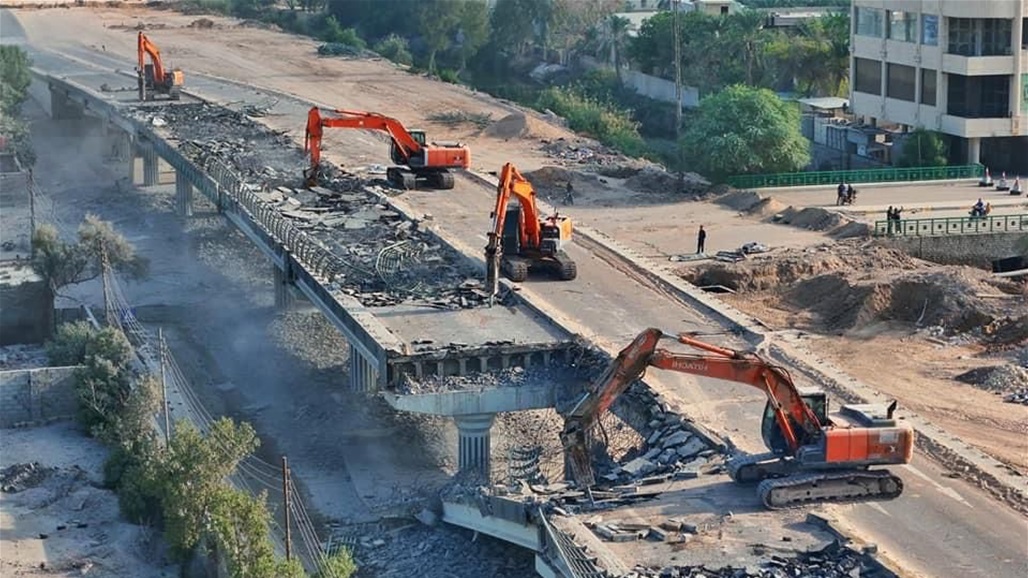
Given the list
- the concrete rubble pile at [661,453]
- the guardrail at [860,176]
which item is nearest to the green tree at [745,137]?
the guardrail at [860,176]

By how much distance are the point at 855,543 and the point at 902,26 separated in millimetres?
51278

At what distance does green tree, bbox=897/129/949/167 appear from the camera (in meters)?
76.2

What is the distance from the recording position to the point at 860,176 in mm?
74250

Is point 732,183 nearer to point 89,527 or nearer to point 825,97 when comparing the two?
point 825,97

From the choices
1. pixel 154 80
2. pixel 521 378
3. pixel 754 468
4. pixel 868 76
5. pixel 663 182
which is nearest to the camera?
pixel 754 468

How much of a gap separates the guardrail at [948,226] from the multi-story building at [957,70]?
11.9 m

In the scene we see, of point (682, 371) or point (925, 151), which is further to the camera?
point (925, 151)

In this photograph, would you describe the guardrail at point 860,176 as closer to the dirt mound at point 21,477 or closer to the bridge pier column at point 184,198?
the bridge pier column at point 184,198

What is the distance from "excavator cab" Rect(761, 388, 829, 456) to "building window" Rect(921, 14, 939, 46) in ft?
148

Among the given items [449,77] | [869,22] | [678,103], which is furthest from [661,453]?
[449,77]

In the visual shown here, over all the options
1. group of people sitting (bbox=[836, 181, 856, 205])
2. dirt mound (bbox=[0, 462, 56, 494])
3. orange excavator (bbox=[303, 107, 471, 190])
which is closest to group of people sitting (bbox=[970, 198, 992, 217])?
group of people sitting (bbox=[836, 181, 856, 205])

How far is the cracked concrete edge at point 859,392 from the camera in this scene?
3478cm

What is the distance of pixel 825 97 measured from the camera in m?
95.7

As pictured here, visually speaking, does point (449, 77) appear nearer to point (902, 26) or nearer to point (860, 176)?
point (902, 26)
